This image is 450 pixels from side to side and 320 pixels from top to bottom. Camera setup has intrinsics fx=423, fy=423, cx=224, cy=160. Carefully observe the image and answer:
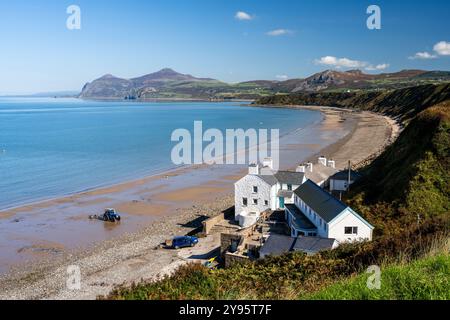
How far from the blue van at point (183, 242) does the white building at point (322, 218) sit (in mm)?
6278

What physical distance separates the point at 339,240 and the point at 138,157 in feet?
175

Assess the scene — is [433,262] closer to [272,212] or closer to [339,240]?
[339,240]

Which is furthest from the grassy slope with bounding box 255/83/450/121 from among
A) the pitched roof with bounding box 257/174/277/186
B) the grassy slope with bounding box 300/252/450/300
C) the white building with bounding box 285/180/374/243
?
the grassy slope with bounding box 300/252/450/300

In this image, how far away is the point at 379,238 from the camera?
16641 mm

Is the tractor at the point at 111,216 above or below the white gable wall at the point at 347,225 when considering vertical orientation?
below

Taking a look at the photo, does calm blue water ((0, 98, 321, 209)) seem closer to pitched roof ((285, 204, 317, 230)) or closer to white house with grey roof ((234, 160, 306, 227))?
white house with grey roof ((234, 160, 306, 227))

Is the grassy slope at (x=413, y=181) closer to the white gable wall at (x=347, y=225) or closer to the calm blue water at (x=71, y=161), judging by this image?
the white gable wall at (x=347, y=225)

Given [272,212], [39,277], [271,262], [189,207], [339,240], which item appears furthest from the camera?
[189,207]

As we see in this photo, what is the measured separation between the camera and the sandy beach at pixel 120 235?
76.2 ft

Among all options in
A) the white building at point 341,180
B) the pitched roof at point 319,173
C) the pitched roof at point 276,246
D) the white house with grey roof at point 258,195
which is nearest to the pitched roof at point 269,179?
the white house with grey roof at point 258,195

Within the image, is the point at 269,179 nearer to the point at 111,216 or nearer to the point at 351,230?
the point at 351,230

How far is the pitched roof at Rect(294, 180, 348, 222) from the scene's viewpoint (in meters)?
22.7
